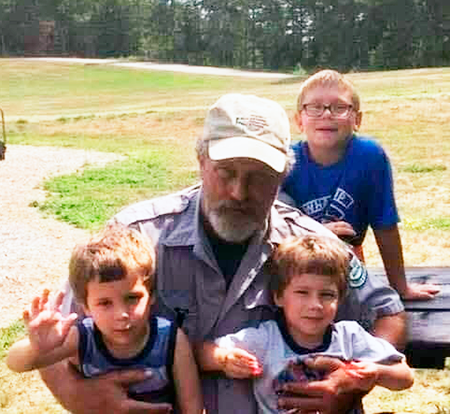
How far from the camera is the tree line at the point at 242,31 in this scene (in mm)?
58844

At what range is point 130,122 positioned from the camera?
23.5 meters

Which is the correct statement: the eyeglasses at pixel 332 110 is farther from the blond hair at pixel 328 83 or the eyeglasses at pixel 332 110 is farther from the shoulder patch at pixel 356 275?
the shoulder patch at pixel 356 275

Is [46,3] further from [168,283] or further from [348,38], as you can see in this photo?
[168,283]

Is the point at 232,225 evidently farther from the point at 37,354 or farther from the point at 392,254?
the point at 392,254

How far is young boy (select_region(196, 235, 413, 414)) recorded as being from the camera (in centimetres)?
276

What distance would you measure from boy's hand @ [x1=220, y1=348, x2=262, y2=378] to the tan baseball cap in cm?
50

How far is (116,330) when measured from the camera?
2693 mm

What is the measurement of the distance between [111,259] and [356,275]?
29.0 inches

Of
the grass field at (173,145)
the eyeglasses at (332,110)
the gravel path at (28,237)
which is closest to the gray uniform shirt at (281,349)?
the eyeglasses at (332,110)

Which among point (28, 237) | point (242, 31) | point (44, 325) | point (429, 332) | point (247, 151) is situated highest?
point (247, 151)

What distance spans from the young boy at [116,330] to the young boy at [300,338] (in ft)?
0.36

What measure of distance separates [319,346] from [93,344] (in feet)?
2.02

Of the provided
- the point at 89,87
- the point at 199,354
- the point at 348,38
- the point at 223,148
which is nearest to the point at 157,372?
the point at 199,354

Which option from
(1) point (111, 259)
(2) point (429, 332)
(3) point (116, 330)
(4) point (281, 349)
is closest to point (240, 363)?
(4) point (281, 349)
